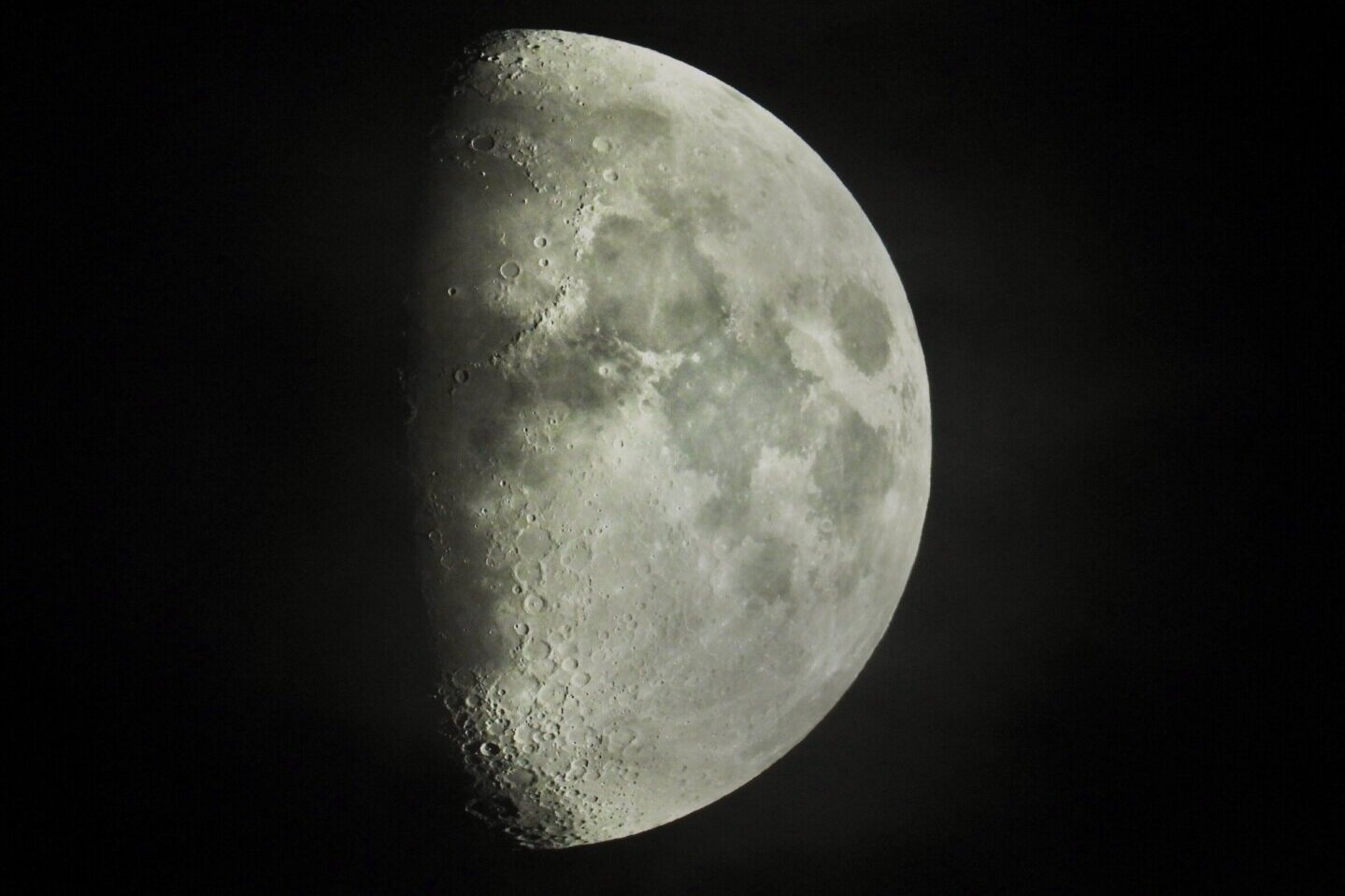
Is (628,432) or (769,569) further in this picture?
(769,569)

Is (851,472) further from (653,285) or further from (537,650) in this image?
(537,650)

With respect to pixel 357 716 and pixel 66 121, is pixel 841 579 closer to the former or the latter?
pixel 357 716

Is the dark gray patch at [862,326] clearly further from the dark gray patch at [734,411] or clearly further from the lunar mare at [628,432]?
the dark gray patch at [734,411]

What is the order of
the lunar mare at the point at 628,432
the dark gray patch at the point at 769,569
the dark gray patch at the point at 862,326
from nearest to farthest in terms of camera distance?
the lunar mare at the point at 628,432, the dark gray patch at the point at 769,569, the dark gray patch at the point at 862,326

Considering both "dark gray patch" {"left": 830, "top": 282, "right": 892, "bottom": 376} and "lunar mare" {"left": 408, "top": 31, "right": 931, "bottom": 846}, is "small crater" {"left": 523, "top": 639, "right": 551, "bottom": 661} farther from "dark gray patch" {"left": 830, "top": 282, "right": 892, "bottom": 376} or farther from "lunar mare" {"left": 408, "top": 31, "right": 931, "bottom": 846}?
"dark gray patch" {"left": 830, "top": 282, "right": 892, "bottom": 376}

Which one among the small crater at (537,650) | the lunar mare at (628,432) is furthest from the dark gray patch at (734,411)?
the small crater at (537,650)

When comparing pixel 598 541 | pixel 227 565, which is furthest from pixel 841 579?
pixel 227 565

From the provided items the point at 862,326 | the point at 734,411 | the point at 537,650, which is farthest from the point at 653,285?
Result: the point at 537,650
